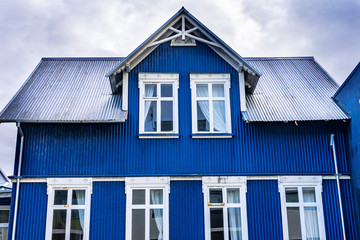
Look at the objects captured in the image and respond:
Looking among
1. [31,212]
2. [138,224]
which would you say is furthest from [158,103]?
[31,212]

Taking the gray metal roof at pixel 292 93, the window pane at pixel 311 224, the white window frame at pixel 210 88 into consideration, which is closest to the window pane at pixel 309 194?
the window pane at pixel 311 224

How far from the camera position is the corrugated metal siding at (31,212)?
10.0 meters

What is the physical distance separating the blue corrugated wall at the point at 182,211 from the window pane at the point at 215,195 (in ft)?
1.15

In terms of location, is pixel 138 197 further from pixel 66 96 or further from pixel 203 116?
pixel 66 96

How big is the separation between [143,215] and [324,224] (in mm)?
5575

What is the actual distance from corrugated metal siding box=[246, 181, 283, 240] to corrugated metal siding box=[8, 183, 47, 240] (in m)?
6.27

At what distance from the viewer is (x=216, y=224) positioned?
10297mm

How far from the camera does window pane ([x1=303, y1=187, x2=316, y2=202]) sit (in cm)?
1071

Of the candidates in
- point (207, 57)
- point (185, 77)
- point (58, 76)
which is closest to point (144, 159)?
point (185, 77)

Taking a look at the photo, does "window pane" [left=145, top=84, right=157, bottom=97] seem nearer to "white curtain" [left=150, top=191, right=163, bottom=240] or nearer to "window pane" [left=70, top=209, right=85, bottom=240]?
"white curtain" [left=150, top=191, right=163, bottom=240]

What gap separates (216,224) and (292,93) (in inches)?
219

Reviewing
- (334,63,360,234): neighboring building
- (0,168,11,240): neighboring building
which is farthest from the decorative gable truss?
(0,168,11,240): neighboring building

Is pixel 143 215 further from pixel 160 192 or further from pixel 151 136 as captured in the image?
pixel 151 136

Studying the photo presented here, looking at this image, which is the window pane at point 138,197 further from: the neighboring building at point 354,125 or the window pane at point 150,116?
the neighboring building at point 354,125
